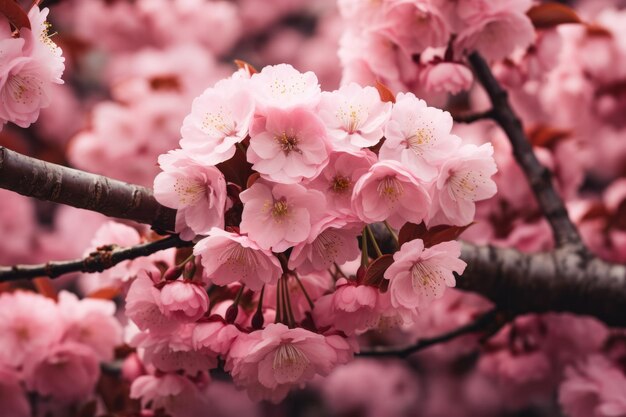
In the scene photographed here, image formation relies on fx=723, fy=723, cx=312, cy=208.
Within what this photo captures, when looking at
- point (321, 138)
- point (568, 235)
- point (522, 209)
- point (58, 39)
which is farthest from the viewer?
point (58, 39)

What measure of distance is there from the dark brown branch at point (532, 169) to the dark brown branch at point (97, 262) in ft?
2.39

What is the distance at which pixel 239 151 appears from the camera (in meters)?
0.87

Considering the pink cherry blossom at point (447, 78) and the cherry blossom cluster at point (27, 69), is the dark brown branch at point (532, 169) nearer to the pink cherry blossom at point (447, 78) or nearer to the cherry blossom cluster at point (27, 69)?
the pink cherry blossom at point (447, 78)

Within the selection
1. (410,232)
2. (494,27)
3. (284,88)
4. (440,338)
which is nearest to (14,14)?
(284,88)

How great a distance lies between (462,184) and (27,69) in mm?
535

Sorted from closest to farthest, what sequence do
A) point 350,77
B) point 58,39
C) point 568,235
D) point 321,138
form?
point 321,138 < point 350,77 < point 568,235 < point 58,39

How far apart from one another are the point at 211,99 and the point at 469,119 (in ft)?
2.11

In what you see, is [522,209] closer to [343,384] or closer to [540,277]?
[540,277]

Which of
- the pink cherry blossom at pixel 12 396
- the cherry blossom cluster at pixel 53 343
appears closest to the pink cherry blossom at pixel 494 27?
the cherry blossom cluster at pixel 53 343

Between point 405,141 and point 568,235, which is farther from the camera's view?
point 568,235

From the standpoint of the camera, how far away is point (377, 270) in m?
0.87

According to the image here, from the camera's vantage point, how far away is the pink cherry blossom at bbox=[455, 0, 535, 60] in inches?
46.4

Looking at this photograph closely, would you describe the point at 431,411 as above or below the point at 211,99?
below

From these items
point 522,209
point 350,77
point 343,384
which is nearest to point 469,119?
point 350,77
